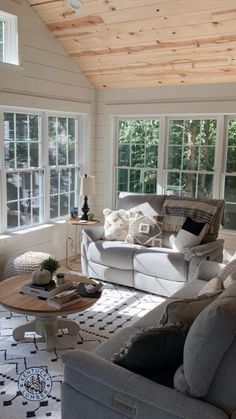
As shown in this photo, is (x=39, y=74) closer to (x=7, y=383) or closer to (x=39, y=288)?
(x=39, y=288)

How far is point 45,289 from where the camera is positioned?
3104 mm

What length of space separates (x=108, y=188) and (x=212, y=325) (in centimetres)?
439

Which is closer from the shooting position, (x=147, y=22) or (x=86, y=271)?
(x=147, y=22)

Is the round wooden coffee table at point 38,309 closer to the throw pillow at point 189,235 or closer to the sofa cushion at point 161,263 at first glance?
the sofa cushion at point 161,263

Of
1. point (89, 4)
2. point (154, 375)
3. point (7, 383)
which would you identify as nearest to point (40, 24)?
point (89, 4)

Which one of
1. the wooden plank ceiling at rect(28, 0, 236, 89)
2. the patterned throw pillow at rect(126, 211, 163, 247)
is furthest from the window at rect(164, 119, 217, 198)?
the patterned throw pillow at rect(126, 211, 163, 247)

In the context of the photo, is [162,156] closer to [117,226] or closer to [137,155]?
[137,155]

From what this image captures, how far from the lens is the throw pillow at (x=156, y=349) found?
1.81 m

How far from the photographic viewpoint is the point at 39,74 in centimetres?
472

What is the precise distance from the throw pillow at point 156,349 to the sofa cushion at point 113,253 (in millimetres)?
2394

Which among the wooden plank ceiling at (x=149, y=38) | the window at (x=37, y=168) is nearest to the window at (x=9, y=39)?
the wooden plank ceiling at (x=149, y=38)

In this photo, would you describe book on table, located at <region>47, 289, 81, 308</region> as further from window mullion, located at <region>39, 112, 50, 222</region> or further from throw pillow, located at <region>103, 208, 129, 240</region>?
window mullion, located at <region>39, 112, 50, 222</region>

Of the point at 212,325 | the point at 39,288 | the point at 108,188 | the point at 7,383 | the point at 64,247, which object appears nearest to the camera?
the point at 212,325

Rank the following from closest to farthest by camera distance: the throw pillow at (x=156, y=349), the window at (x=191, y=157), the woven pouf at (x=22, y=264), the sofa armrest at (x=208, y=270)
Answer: the throw pillow at (x=156, y=349), the sofa armrest at (x=208, y=270), the woven pouf at (x=22, y=264), the window at (x=191, y=157)
